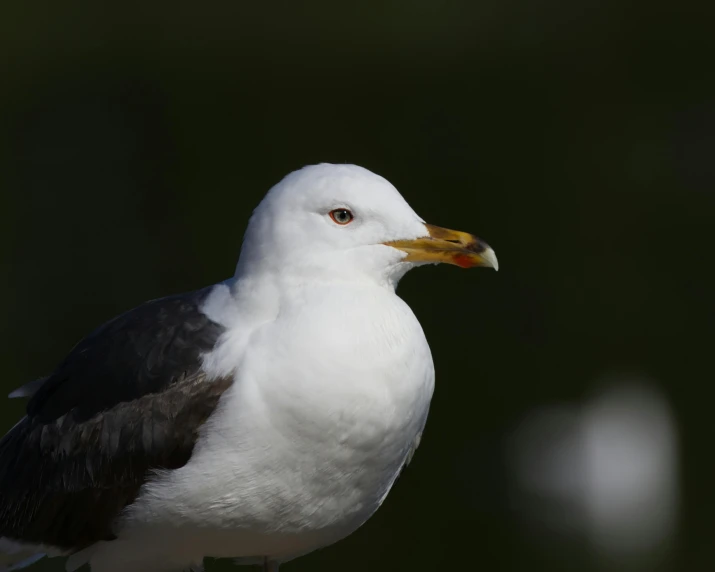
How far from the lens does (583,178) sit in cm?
525

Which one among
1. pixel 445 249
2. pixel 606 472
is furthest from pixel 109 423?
pixel 606 472

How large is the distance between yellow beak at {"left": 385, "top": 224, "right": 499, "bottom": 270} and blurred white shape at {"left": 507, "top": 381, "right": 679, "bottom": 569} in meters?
3.12

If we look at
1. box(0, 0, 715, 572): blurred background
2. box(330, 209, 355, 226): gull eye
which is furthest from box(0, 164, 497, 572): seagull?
box(0, 0, 715, 572): blurred background

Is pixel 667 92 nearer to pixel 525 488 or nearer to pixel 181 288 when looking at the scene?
pixel 525 488

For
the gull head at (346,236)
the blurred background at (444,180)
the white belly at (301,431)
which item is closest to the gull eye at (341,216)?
the gull head at (346,236)

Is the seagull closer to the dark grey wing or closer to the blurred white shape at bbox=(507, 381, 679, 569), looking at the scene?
the dark grey wing

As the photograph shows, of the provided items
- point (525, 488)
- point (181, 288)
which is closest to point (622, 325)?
point (525, 488)

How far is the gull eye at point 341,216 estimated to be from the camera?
7.56ft

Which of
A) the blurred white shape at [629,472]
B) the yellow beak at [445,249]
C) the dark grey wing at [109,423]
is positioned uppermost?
the yellow beak at [445,249]

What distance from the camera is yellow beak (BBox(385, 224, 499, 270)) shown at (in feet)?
7.59

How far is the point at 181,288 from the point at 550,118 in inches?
69.0

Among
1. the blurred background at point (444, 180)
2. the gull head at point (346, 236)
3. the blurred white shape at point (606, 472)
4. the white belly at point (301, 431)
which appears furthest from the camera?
the blurred white shape at point (606, 472)

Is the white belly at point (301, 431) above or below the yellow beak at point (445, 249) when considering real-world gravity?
below

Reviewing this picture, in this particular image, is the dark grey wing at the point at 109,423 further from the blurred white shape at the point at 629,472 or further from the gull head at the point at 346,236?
the blurred white shape at the point at 629,472
